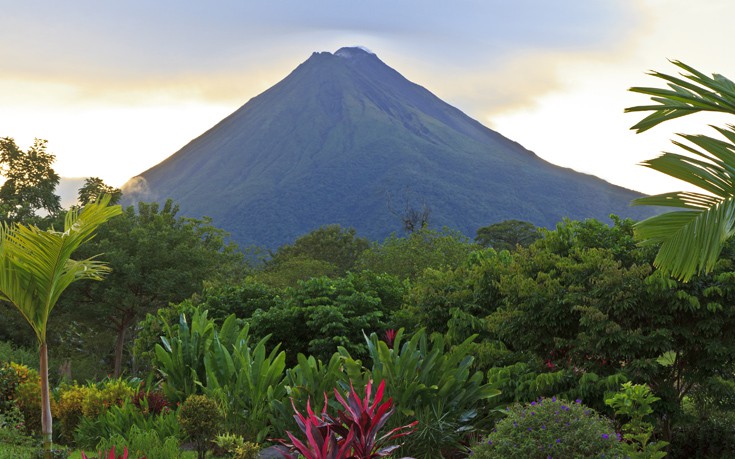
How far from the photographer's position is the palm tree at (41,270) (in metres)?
8.01

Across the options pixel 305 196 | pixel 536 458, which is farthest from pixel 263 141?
pixel 536 458

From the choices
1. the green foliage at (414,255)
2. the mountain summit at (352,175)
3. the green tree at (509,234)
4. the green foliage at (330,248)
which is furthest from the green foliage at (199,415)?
the mountain summit at (352,175)

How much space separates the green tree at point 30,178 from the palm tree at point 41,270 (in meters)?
30.8

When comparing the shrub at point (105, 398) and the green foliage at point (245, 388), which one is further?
the shrub at point (105, 398)

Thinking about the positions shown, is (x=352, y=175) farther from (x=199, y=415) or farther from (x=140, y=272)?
(x=199, y=415)

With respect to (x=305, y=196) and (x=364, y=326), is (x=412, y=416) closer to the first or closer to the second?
(x=364, y=326)

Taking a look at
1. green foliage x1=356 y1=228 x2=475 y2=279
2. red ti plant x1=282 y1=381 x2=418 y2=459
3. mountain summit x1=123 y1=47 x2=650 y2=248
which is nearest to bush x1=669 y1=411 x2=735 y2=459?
red ti plant x1=282 y1=381 x2=418 y2=459

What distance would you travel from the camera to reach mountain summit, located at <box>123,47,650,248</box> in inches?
6073

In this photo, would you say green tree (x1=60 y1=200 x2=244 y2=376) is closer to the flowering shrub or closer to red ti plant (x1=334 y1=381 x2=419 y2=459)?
the flowering shrub

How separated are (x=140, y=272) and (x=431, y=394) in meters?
25.4

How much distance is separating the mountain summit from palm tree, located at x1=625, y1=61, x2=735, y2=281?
134 m

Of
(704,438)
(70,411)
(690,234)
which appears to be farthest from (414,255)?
(690,234)

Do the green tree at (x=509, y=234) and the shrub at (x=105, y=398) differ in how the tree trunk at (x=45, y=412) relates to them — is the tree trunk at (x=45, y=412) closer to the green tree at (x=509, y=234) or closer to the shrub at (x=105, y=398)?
the shrub at (x=105, y=398)

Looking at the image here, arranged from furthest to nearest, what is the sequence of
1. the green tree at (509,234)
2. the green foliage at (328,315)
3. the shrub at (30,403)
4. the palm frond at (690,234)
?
1. the green tree at (509,234)
2. the green foliage at (328,315)
3. the shrub at (30,403)
4. the palm frond at (690,234)
